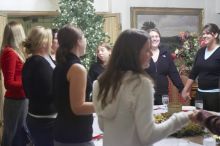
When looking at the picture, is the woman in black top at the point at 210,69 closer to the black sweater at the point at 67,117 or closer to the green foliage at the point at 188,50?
the green foliage at the point at 188,50

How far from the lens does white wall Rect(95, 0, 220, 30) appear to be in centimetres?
653

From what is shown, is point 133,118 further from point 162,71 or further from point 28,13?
point 28,13

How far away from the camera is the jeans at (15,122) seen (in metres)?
3.70

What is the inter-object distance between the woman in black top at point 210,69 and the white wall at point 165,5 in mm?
2383

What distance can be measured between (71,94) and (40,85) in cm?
60

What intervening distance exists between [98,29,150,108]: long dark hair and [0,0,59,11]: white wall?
423 centimetres

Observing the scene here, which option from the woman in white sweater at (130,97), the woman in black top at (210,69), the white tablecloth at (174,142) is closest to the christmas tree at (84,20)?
the woman in black top at (210,69)

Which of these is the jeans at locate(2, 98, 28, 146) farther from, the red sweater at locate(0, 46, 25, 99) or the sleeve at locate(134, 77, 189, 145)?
the sleeve at locate(134, 77, 189, 145)

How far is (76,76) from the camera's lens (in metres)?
2.08

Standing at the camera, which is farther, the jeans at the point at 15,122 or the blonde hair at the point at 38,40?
the jeans at the point at 15,122

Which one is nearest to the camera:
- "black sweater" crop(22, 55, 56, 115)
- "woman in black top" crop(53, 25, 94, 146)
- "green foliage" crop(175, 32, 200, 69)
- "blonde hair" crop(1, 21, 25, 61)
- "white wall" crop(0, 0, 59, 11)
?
"woman in black top" crop(53, 25, 94, 146)

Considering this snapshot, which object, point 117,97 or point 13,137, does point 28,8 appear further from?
point 117,97

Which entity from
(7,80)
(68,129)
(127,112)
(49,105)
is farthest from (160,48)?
(127,112)

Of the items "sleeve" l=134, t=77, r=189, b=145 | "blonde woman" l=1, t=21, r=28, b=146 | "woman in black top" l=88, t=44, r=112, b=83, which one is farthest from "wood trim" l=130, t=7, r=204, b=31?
"sleeve" l=134, t=77, r=189, b=145
